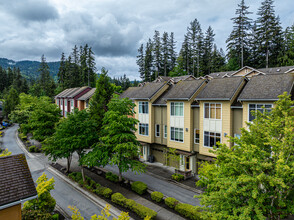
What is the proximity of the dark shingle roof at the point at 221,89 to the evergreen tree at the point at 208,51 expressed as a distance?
37789 mm

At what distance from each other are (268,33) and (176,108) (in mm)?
34865

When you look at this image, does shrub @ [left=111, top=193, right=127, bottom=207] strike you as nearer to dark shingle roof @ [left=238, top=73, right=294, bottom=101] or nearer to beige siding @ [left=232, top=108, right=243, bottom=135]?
beige siding @ [left=232, top=108, right=243, bottom=135]

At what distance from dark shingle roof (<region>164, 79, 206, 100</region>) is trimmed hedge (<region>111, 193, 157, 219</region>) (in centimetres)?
1179

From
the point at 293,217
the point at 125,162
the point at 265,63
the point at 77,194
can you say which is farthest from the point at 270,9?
the point at 77,194

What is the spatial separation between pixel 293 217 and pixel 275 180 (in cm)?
983

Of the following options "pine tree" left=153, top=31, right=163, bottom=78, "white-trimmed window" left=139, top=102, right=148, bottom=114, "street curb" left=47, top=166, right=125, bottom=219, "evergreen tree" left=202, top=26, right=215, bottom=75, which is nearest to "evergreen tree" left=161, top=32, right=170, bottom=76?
"pine tree" left=153, top=31, right=163, bottom=78

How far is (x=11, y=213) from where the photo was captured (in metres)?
7.86

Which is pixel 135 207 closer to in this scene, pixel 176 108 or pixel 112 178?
pixel 112 178

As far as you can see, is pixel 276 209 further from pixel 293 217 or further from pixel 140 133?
pixel 140 133

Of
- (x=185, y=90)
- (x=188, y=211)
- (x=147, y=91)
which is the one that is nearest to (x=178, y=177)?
(x=188, y=211)

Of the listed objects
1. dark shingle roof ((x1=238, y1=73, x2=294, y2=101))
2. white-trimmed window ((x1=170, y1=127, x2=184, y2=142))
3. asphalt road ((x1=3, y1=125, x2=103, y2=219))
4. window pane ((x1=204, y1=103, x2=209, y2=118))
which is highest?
dark shingle roof ((x1=238, y1=73, x2=294, y2=101))

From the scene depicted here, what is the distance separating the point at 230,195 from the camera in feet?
26.3

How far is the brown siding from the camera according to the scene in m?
7.69

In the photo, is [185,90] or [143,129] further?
[143,129]
